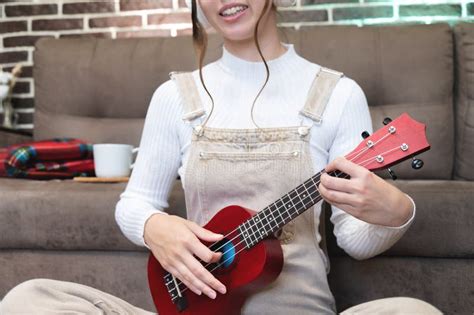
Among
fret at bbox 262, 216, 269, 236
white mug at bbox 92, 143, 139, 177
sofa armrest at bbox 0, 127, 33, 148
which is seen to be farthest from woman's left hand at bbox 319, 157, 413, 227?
sofa armrest at bbox 0, 127, 33, 148

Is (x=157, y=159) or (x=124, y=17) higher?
(x=124, y=17)

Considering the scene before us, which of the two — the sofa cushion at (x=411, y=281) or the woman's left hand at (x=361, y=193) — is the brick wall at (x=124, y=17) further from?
the woman's left hand at (x=361, y=193)

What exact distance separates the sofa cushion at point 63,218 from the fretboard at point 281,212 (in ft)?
1.65

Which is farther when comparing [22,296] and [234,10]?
[234,10]

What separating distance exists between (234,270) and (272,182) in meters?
0.16

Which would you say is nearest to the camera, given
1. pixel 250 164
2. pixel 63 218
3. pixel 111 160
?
pixel 250 164

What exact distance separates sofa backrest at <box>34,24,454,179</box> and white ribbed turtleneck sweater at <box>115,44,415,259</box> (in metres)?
0.78

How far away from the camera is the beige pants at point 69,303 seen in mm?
765

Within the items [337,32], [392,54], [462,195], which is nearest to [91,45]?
[337,32]

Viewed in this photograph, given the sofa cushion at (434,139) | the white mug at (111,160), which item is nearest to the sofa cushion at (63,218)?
the white mug at (111,160)

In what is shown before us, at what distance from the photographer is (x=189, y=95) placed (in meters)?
1.03

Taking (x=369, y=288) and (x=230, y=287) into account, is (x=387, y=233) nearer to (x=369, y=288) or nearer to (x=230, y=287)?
(x=230, y=287)

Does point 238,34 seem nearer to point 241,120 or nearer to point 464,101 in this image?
point 241,120

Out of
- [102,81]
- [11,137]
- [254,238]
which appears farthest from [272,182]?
[11,137]
